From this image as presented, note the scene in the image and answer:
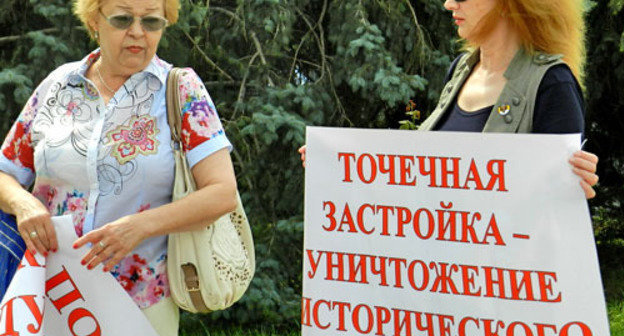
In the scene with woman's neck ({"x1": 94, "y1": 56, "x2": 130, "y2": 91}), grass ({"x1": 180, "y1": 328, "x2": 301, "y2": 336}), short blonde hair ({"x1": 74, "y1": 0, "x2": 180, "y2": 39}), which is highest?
short blonde hair ({"x1": 74, "y1": 0, "x2": 180, "y2": 39})

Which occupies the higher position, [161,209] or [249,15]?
[249,15]

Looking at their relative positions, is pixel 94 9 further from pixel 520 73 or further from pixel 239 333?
pixel 239 333

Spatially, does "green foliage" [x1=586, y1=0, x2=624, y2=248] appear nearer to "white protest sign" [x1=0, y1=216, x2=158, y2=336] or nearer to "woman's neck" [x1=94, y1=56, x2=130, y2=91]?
"woman's neck" [x1=94, y1=56, x2=130, y2=91]

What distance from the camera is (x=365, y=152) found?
2891mm

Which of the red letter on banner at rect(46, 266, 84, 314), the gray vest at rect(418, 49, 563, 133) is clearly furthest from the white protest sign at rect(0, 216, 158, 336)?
the gray vest at rect(418, 49, 563, 133)

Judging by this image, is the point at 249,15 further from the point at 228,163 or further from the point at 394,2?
the point at 228,163

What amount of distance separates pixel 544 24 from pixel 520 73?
174 millimetres

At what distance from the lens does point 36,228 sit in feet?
9.69

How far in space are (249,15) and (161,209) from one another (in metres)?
3.32

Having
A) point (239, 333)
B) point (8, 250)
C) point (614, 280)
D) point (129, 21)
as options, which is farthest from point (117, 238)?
point (614, 280)

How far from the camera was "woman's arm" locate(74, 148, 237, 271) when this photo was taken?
9.38 ft

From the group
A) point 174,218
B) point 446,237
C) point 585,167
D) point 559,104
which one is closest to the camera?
point 585,167

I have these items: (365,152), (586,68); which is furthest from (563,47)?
(586,68)

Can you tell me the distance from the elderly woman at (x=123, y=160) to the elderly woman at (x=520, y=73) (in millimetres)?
767
